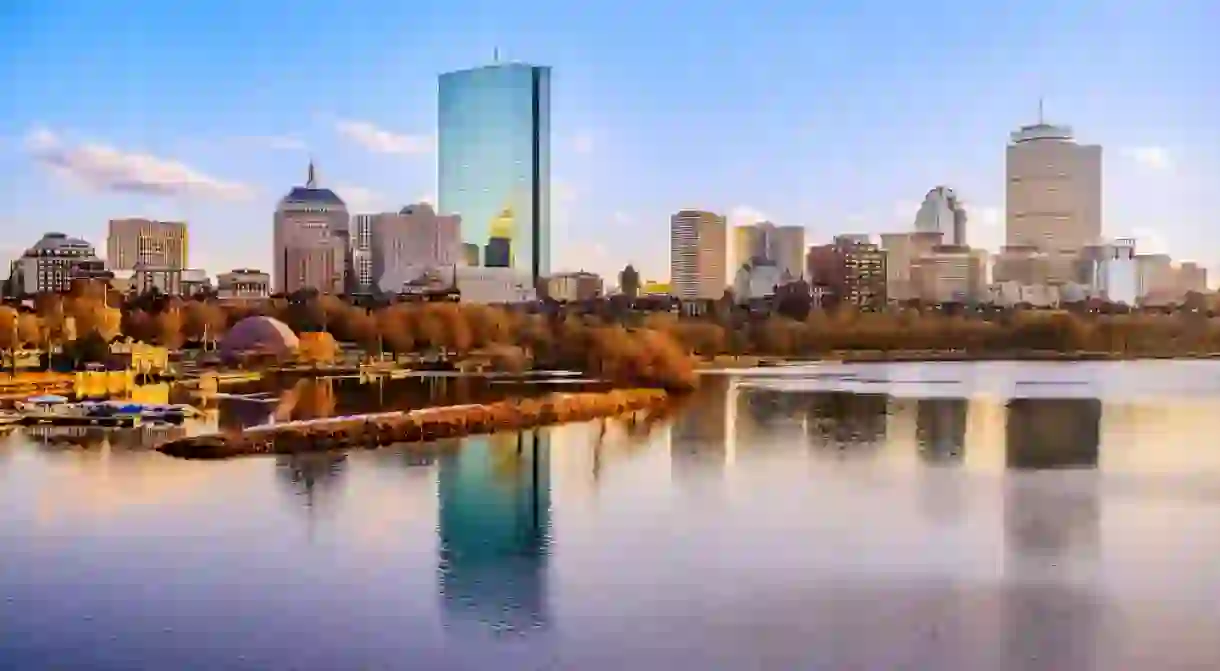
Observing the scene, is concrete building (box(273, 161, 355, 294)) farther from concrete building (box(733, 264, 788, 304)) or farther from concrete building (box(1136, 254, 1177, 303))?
concrete building (box(1136, 254, 1177, 303))

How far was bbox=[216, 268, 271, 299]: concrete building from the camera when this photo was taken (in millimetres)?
18531

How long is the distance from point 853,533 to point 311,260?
18.8 meters

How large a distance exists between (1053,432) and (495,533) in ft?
13.4

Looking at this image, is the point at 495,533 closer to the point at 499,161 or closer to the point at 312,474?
the point at 312,474

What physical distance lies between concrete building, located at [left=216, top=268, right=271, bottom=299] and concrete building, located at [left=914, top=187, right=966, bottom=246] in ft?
28.9

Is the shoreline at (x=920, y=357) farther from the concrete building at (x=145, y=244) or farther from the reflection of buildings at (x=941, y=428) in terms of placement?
the concrete building at (x=145, y=244)

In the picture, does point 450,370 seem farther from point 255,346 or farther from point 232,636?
point 232,636

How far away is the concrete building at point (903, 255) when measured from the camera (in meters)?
20.0

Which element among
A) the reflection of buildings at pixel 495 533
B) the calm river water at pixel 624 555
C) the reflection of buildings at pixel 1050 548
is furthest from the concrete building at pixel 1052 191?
the reflection of buildings at pixel 495 533

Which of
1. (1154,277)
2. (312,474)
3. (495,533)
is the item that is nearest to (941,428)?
(312,474)

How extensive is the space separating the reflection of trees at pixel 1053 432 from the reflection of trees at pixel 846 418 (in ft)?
2.35

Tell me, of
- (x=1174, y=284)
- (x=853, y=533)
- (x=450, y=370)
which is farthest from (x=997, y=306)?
(x=853, y=533)

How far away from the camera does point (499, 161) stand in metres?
23.8

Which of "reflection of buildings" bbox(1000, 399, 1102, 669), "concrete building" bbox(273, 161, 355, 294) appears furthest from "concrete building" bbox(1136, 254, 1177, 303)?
"concrete building" bbox(273, 161, 355, 294)
